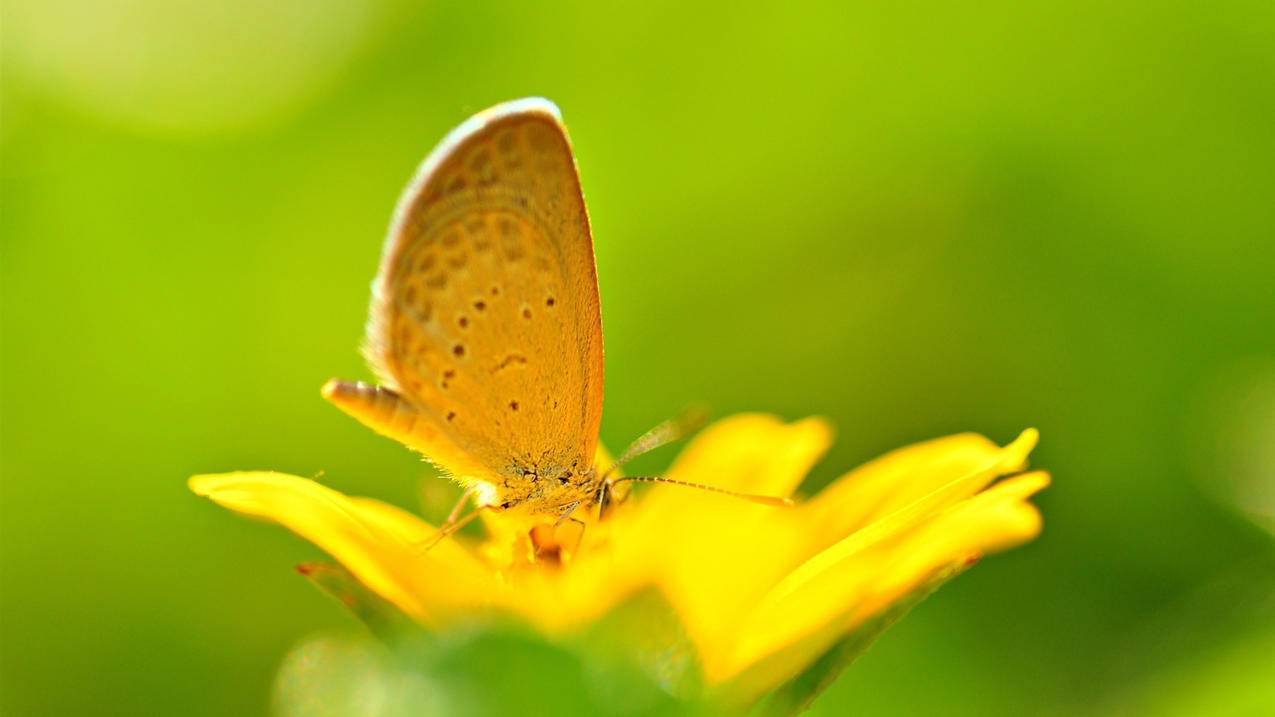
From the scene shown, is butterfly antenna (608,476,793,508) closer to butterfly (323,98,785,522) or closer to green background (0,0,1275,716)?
butterfly (323,98,785,522)

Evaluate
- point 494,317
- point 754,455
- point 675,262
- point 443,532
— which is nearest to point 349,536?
point 443,532

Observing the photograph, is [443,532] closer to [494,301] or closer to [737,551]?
[494,301]

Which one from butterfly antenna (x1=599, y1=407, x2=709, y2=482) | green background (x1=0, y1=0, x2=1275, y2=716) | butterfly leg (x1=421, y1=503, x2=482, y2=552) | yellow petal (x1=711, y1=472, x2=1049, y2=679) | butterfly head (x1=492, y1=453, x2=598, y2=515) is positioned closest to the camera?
yellow petal (x1=711, y1=472, x2=1049, y2=679)

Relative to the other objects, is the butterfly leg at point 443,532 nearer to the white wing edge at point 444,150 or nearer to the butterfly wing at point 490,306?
the butterfly wing at point 490,306

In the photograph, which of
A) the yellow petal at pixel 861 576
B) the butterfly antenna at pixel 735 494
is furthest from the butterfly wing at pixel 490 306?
the yellow petal at pixel 861 576

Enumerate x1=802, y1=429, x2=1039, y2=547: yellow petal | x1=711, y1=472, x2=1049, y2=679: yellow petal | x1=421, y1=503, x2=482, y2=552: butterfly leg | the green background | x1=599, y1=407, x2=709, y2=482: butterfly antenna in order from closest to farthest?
x1=711, y1=472, x2=1049, y2=679: yellow petal
x1=421, y1=503, x2=482, y2=552: butterfly leg
x1=802, y1=429, x2=1039, y2=547: yellow petal
x1=599, y1=407, x2=709, y2=482: butterfly antenna
the green background

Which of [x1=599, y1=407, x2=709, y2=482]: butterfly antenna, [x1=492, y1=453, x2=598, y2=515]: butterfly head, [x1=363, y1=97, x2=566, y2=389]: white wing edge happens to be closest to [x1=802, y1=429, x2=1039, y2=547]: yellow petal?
[x1=599, y1=407, x2=709, y2=482]: butterfly antenna
